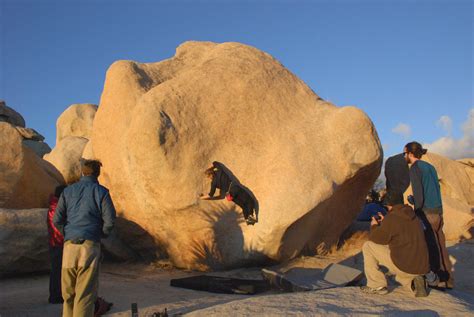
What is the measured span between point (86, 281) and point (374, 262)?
331 centimetres

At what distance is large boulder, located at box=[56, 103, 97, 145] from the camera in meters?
19.8

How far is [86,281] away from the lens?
4.20 m

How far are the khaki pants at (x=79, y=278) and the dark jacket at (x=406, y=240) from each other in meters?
3.27

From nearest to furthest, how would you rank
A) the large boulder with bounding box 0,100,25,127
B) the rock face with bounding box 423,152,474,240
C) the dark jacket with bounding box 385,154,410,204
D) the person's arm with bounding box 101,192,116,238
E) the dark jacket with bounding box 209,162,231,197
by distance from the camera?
the person's arm with bounding box 101,192,116,238 < the dark jacket with bounding box 209,162,231,197 < the rock face with bounding box 423,152,474,240 < the dark jacket with bounding box 385,154,410,204 < the large boulder with bounding box 0,100,25,127

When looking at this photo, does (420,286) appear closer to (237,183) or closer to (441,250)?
(441,250)

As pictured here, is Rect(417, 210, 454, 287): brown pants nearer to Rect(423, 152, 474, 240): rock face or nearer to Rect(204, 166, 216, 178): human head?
Rect(204, 166, 216, 178): human head

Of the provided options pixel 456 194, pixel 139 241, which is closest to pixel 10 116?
pixel 139 241

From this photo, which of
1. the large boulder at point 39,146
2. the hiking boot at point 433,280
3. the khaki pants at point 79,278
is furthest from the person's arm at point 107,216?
the large boulder at point 39,146

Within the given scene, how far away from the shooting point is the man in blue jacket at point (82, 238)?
4188mm

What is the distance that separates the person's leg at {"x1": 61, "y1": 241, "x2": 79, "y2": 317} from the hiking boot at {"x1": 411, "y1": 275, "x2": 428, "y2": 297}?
3752mm

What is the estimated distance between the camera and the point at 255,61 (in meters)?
9.19

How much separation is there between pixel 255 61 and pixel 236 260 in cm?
400

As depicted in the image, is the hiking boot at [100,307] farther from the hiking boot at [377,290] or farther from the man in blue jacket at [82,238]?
the hiking boot at [377,290]

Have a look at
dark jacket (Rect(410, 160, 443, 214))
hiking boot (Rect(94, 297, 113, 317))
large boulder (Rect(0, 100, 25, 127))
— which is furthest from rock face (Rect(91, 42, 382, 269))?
large boulder (Rect(0, 100, 25, 127))
